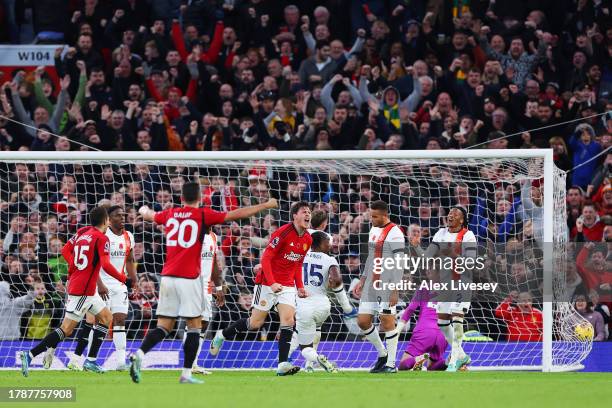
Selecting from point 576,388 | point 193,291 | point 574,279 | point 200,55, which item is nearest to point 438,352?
point 574,279

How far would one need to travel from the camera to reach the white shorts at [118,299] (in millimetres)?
16031

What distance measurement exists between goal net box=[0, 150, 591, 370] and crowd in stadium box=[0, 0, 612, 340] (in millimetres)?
43

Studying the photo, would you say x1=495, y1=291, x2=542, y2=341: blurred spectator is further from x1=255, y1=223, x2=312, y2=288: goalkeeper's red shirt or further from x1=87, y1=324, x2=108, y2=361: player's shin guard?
x1=87, y1=324, x2=108, y2=361: player's shin guard

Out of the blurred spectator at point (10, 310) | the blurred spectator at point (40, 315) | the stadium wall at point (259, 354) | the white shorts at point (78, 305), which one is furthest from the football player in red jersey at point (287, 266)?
the blurred spectator at point (10, 310)

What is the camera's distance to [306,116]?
66.3 feet

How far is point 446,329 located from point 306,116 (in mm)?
5565

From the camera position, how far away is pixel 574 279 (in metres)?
17.2

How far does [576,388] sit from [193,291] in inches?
154

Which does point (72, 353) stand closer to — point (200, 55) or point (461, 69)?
point (200, 55)

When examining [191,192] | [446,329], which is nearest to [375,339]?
[446,329]

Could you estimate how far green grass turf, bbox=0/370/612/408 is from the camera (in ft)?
34.0

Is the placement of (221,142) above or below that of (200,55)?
below

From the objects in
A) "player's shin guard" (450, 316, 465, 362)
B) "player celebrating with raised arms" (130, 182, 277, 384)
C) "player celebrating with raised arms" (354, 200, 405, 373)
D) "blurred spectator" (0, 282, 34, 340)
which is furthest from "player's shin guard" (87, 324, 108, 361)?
"player's shin guard" (450, 316, 465, 362)

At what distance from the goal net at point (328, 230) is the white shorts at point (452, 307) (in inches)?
40.3
